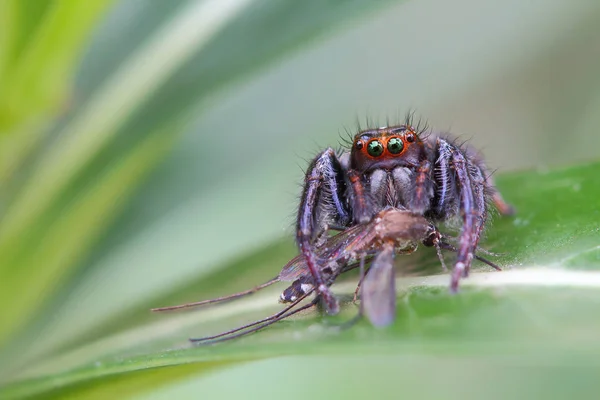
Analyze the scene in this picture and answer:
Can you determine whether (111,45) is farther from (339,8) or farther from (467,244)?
(467,244)

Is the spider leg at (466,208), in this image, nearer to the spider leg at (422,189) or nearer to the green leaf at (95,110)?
the spider leg at (422,189)

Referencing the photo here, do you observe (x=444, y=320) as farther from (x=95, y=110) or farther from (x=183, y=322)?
(x=95, y=110)

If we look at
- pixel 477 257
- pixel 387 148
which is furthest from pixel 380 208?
pixel 477 257

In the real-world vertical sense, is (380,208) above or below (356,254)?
above

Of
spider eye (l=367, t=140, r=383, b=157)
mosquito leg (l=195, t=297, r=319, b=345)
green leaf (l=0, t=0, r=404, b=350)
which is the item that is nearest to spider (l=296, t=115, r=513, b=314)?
spider eye (l=367, t=140, r=383, b=157)

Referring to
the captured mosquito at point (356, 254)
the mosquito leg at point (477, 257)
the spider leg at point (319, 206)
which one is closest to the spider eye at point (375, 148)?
the spider leg at point (319, 206)

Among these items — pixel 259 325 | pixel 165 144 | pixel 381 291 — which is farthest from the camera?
pixel 165 144

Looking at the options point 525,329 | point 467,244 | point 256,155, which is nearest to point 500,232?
point 467,244
